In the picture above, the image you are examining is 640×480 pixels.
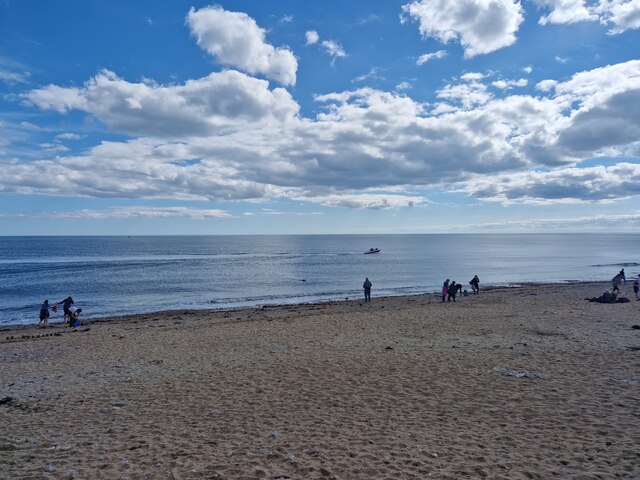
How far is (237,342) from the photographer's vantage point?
17312 millimetres

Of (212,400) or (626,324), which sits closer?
(212,400)

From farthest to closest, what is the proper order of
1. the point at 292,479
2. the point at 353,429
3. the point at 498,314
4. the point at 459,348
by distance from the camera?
Result: the point at 498,314 → the point at 459,348 → the point at 353,429 → the point at 292,479

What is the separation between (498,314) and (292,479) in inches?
745

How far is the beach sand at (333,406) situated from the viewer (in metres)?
6.88

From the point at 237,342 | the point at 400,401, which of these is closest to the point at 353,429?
the point at 400,401

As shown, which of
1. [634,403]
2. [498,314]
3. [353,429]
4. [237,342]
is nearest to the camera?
[353,429]

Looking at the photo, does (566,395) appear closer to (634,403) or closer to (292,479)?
(634,403)

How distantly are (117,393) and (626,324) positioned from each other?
18573mm

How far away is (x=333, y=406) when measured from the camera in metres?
9.55

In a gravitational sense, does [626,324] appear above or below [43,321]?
above

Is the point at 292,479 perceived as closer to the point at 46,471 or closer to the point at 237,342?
the point at 46,471

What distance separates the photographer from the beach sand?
22.6 ft

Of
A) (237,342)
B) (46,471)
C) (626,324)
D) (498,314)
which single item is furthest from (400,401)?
(498,314)

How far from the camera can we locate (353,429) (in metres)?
8.27
